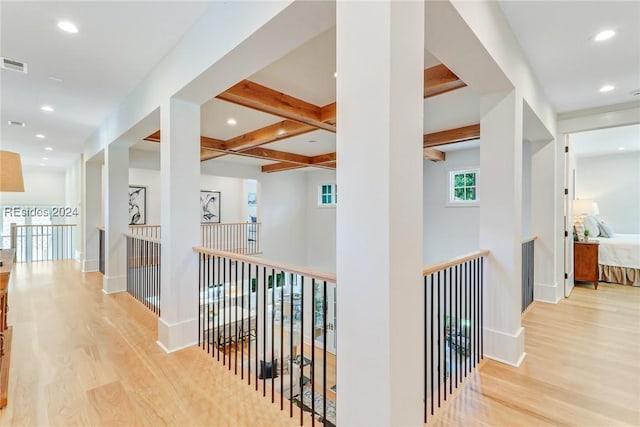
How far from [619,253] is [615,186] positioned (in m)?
3.26

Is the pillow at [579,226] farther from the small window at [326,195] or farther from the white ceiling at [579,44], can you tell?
the small window at [326,195]

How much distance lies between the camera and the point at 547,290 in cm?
398

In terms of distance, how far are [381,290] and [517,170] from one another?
1.93m

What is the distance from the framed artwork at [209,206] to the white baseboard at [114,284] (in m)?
4.36

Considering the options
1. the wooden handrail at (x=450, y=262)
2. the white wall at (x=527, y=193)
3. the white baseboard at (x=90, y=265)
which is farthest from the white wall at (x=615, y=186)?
the white baseboard at (x=90, y=265)

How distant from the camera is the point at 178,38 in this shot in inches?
96.2

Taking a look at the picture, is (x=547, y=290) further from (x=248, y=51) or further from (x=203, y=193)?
(x=203, y=193)

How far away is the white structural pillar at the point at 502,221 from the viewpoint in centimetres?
235

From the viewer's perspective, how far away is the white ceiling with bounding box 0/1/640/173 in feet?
6.82

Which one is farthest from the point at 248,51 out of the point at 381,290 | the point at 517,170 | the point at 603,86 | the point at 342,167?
the point at 603,86

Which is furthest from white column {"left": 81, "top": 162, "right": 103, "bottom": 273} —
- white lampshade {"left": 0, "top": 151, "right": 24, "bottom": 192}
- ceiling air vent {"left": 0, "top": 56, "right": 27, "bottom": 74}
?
white lampshade {"left": 0, "top": 151, "right": 24, "bottom": 192}

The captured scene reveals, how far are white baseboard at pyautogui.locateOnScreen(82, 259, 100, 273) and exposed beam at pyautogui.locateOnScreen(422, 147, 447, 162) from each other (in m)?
6.81

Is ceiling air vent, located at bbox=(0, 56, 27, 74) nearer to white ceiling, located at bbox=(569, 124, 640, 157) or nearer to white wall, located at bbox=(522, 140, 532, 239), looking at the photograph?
white wall, located at bbox=(522, 140, 532, 239)

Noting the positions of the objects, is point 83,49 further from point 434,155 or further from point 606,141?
point 606,141
